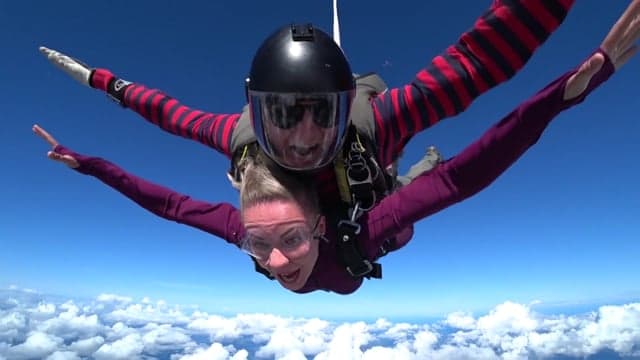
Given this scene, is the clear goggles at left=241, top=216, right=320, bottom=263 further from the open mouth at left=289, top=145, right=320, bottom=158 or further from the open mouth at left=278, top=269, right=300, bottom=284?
the open mouth at left=289, top=145, right=320, bottom=158

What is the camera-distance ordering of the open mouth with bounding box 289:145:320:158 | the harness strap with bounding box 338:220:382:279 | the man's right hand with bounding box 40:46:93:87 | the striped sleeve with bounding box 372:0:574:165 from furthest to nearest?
the man's right hand with bounding box 40:46:93:87
the harness strap with bounding box 338:220:382:279
the open mouth with bounding box 289:145:320:158
the striped sleeve with bounding box 372:0:574:165

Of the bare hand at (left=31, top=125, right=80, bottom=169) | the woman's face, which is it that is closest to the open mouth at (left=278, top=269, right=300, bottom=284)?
the woman's face

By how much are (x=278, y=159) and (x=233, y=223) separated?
0.91 m

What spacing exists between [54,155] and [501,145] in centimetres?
299

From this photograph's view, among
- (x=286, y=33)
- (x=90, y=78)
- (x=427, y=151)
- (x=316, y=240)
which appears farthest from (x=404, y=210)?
(x=90, y=78)

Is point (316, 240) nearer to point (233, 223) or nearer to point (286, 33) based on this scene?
point (233, 223)

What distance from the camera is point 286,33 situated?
2.24 meters

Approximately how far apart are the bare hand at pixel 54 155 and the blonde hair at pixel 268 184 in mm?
1458

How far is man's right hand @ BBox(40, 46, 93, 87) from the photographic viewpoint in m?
3.51

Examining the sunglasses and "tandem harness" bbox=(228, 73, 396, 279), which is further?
"tandem harness" bbox=(228, 73, 396, 279)

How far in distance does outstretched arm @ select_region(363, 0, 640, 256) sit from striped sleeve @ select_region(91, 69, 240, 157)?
1.08 m

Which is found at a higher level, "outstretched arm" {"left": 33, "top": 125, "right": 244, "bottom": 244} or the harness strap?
"outstretched arm" {"left": 33, "top": 125, "right": 244, "bottom": 244}

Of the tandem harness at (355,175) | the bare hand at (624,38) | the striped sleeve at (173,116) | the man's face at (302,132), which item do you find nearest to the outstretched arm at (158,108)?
the striped sleeve at (173,116)

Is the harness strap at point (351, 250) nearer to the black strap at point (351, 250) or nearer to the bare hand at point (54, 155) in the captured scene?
the black strap at point (351, 250)
